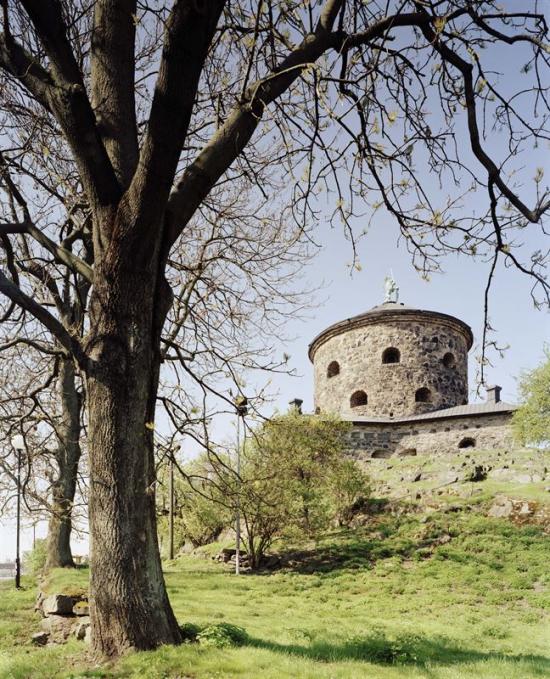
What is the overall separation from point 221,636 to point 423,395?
2539cm

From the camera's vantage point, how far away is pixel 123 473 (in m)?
4.46

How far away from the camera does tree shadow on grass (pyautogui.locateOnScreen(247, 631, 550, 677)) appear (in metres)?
5.32

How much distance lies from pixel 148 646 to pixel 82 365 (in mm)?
2295

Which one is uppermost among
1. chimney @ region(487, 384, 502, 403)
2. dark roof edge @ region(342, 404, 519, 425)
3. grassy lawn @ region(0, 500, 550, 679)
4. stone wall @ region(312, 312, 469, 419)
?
stone wall @ region(312, 312, 469, 419)

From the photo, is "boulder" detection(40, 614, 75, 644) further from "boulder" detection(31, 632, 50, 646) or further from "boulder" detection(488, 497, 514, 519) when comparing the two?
"boulder" detection(488, 497, 514, 519)

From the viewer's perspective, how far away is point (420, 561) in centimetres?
1474

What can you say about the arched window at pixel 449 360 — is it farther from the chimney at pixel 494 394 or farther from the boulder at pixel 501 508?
the boulder at pixel 501 508

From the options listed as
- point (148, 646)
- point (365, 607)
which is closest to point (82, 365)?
point (148, 646)

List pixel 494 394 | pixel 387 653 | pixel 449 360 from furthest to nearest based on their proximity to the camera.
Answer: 1. pixel 449 360
2. pixel 494 394
3. pixel 387 653

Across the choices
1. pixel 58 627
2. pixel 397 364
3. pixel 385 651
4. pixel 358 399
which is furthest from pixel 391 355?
pixel 385 651

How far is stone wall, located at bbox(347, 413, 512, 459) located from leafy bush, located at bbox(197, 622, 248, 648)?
20966 millimetres

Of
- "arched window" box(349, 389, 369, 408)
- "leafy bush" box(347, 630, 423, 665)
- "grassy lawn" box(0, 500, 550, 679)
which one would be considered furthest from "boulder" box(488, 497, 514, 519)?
"arched window" box(349, 389, 369, 408)

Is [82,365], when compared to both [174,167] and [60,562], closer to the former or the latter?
[174,167]

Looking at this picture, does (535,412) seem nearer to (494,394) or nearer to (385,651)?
(494,394)
